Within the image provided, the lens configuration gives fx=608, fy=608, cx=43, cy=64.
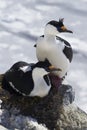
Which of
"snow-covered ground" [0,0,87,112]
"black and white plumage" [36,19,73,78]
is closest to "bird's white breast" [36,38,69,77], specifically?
"black and white plumage" [36,19,73,78]

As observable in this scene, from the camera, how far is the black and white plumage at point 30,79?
4747 mm

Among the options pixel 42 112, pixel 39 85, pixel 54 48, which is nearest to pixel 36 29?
pixel 54 48

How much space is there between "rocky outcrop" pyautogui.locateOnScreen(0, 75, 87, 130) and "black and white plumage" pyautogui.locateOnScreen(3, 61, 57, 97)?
5 centimetres

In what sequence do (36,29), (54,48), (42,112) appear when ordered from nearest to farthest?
(42,112) < (54,48) < (36,29)

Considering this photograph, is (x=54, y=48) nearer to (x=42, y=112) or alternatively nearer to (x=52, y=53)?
(x=52, y=53)

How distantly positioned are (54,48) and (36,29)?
9.25 feet

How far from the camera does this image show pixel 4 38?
7449mm

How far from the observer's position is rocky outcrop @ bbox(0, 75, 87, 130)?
464 cm

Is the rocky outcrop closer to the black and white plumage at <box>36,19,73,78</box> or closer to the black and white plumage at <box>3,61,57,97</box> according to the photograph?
the black and white plumage at <box>3,61,57,97</box>

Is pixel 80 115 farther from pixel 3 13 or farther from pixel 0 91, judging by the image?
pixel 3 13

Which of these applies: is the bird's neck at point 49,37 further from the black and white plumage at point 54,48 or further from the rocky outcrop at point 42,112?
the rocky outcrop at point 42,112

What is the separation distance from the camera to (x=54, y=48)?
491cm

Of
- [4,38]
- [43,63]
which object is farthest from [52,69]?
[4,38]

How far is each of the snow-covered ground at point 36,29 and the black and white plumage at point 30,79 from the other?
48.4 inches
